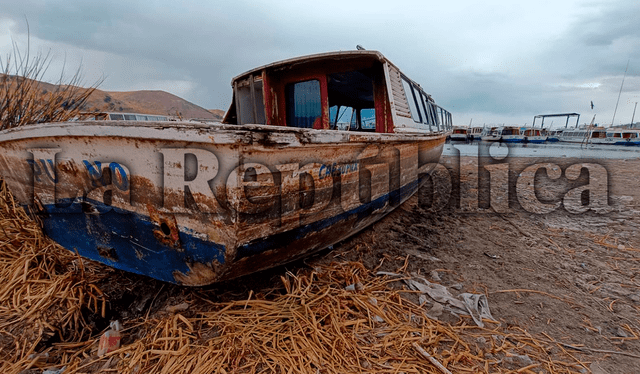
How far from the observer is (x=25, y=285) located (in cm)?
249

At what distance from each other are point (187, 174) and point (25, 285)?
79.8 inches

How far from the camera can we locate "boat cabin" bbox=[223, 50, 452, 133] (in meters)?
3.93

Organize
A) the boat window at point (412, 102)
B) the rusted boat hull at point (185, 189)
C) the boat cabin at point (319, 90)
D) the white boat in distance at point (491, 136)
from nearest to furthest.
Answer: the rusted boat hull at point (185, 189), the boat cabin at point (319, 90), the boat window at point (412, 102), the white boat in distance at point (491, 136)

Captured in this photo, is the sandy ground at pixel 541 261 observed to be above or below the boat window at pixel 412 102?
below

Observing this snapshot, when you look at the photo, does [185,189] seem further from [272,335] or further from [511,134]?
[511,134]

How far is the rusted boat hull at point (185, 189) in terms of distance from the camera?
66.4 inches

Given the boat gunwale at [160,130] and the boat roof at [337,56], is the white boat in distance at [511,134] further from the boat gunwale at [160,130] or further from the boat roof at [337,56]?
the boat gunwale at [160,130]

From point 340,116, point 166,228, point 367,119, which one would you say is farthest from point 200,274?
point 367,119

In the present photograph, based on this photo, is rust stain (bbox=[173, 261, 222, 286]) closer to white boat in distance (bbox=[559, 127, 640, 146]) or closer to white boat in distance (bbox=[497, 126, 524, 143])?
white boat in distance (bbox=[559, 127, 640, 146])

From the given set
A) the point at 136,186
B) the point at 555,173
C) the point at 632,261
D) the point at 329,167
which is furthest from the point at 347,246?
the point at 555,173

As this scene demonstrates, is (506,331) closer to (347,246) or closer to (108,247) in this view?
(347,246)

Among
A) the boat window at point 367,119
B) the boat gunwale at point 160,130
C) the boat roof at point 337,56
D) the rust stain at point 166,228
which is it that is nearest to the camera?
the boat gunwale at point 160,130

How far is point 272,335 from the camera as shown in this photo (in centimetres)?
195

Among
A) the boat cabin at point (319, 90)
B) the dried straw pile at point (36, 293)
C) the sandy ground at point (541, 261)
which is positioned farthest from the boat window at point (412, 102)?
the dried straw pile at point (36, 293)
